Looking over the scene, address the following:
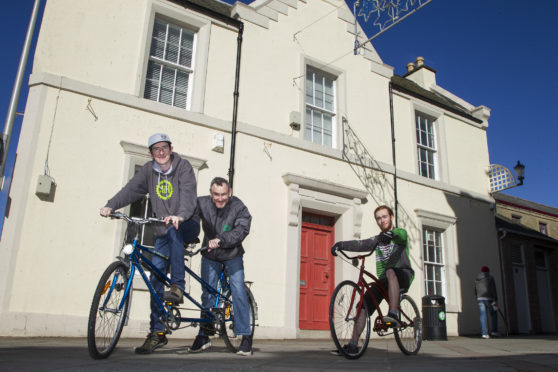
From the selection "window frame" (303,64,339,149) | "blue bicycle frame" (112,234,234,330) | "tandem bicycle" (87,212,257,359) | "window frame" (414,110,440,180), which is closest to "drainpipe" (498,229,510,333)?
"window frame" (414,110,440,180)

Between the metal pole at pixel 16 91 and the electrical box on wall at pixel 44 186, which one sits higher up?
the metal pole at pixel 16 91

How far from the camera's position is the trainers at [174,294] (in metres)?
4.05

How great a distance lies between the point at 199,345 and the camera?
4652 mm

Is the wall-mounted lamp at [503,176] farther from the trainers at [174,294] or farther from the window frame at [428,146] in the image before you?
the trainers at [174,294]

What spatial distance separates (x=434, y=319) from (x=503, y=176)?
5.89 m

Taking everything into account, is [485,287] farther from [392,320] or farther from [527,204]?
[527,204]

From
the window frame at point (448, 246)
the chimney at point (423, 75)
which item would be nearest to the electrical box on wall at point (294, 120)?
the window frame at point (448, 246)

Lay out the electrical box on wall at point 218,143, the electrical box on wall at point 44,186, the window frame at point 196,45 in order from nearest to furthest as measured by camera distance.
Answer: the electrical box on wall at point 44,186 < the window frame at point 196,45 < the electrical box on wall at point 218,143

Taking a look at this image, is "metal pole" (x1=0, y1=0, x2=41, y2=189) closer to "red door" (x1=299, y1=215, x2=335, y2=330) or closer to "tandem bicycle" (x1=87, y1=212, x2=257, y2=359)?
"tandem bicycle" (x1=87, y1=212, x2=257, y2=359)

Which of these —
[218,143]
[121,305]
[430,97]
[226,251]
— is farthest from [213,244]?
[430,97]

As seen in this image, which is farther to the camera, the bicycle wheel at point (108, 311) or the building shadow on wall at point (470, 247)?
the building shadow on wall at point (470, 247)

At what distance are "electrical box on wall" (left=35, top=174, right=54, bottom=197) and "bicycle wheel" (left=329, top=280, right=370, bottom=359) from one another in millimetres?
4650

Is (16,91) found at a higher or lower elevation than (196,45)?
lower

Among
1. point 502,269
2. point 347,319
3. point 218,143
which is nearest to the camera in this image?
point 347,319
